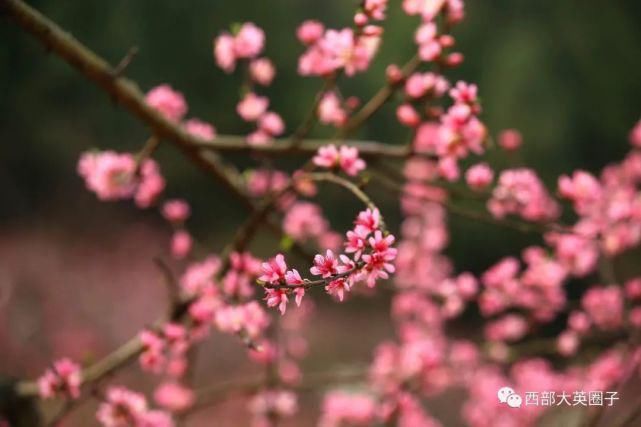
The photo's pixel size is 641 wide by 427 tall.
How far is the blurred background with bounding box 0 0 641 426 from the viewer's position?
516 cm

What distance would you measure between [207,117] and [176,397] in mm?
3433

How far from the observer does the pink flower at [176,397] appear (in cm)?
282

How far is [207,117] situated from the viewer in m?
5.72

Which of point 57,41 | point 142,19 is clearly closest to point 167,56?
Result: point 142,19

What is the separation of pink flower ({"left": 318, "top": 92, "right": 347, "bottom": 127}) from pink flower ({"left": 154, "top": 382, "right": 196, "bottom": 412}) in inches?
58.5

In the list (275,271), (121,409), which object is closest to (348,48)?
(275,271)

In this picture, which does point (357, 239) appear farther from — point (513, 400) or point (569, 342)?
point (569, 342)

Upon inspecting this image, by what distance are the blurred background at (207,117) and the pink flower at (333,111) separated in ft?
10.1

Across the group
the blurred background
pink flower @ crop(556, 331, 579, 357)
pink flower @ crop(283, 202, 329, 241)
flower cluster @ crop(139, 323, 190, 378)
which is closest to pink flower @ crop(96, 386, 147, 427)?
flower cluster @ crop(139, 323, 190, 378)

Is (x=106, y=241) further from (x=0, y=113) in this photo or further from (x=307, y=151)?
(x=307, y=151)

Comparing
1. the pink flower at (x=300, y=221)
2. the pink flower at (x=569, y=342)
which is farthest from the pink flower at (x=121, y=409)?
the pink flower at (x=569, y=342)

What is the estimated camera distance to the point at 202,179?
6.19m

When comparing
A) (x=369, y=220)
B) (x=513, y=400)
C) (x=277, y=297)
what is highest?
(x=513, y=400)

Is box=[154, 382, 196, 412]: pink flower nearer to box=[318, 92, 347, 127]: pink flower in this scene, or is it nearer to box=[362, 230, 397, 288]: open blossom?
box=[318, 92, 347, 127]: pink flower
